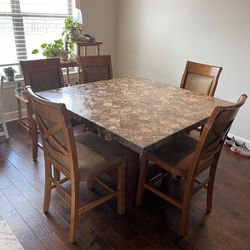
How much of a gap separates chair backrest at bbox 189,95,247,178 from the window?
2693 millimetres

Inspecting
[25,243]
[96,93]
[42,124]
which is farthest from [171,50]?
[25,243]

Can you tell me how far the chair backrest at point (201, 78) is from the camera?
2.25 m

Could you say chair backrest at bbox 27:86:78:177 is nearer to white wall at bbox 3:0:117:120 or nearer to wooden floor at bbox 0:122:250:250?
wooden floor at bbox 0:122:250:250

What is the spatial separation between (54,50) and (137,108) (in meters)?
1.80

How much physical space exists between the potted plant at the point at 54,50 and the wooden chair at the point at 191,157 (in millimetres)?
1950

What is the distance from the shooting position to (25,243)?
61.6 inches

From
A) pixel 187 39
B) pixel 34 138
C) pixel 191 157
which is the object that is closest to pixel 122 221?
pixel 191 157

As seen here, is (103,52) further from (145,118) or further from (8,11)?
(145,118)

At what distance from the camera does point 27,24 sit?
3.15 meters

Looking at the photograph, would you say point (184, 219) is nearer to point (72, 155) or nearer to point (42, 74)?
point (72, 155)

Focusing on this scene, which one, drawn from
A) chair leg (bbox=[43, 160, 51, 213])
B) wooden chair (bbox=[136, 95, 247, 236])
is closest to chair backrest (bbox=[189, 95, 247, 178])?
wooden chair (bbox=[136, 95, 247, 236])

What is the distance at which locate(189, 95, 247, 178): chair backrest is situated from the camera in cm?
131

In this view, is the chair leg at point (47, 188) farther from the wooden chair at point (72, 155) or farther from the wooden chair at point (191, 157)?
the wooden chair at point (191, 157)

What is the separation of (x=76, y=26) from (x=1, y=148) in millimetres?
1713
